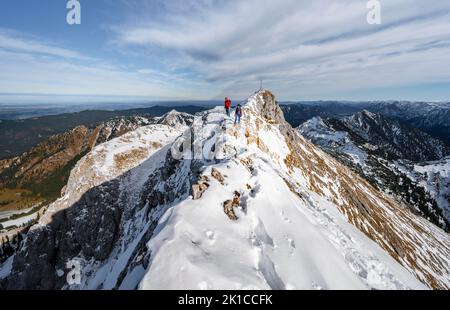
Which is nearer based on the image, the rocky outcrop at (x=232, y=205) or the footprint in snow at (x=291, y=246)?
the footprint in snow at (x=291, y=246)

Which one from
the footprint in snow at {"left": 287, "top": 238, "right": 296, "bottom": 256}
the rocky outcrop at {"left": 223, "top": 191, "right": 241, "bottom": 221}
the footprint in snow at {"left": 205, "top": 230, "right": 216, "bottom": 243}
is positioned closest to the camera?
the footprint in snow at {"left": 205, "top": 230, "right": 216, "bottom": 243}

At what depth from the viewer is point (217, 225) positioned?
52.9 ft

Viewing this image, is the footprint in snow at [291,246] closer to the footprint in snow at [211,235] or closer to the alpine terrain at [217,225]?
the alpine terrain at [217,225]

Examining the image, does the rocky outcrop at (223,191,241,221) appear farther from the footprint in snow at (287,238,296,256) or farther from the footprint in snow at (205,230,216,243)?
the footprint in snow at (287,238,296,256)

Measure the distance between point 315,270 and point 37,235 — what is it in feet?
231

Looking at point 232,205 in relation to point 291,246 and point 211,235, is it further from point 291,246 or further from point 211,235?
point 291,246

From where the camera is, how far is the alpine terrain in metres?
13.4

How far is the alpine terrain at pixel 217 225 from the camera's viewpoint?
1340 centimetres

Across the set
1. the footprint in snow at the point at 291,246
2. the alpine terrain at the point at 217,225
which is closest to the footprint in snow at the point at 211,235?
the alpine terrain at the point at 217,225

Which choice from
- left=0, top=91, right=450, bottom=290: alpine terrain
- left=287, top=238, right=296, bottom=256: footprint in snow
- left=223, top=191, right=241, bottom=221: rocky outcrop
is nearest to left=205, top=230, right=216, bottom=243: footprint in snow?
left=0, top=91, right=450, bottom=290: alpine terrain

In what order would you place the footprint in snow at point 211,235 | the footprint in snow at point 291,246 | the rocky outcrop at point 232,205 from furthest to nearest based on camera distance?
the rocky outcrop at point 232,205
the footprint in snow at point 291,246
the footprint in snow at point 211,235
